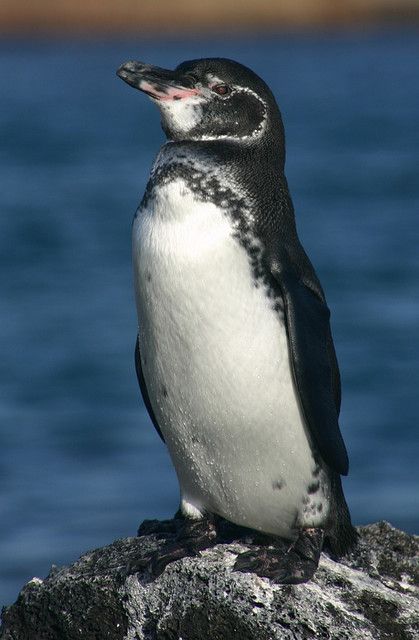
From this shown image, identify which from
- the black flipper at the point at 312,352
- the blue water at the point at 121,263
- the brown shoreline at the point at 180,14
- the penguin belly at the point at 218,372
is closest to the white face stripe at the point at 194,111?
the penguin belly at the point at 218,372

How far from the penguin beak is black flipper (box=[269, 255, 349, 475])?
0.54 m

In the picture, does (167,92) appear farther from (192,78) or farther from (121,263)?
(121,263)

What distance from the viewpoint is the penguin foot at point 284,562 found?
418 cm

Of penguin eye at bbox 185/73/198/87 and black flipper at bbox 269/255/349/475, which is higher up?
penguin eye at bbox 185/73/198/87

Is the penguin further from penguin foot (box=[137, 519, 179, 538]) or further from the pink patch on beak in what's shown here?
penguin foot (box=[137, 519, 179, 538])

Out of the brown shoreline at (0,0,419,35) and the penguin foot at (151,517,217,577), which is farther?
the brown shoreline at (0,0,419,35)

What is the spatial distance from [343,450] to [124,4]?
29.4m

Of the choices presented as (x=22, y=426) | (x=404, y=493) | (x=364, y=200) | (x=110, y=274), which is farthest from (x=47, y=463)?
(x=364, y=200)

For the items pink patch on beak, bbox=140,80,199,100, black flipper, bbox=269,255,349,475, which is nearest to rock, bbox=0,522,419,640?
black flipper, bbox=269,255,349,475

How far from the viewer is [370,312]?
14.0 m

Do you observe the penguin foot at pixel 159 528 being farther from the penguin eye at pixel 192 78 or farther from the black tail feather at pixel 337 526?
the penguin eye at pixel 192 78

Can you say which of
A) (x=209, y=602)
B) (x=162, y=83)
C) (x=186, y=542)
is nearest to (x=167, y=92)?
(x=162, y=83)

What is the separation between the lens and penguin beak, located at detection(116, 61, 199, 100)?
4.25m

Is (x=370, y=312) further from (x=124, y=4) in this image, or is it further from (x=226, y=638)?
(x=124, y=4)
